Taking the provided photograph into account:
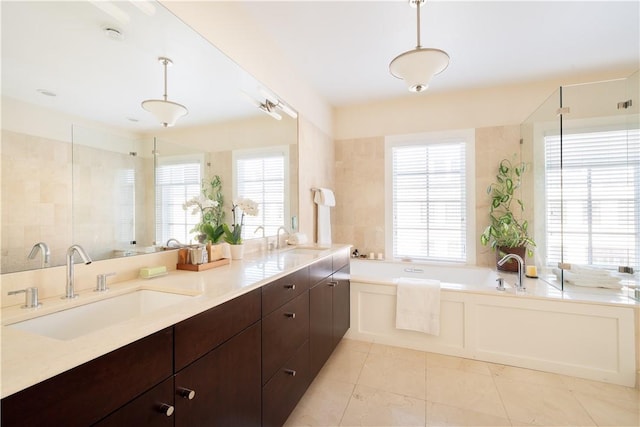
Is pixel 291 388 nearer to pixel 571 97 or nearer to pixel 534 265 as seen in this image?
pixel 534 265

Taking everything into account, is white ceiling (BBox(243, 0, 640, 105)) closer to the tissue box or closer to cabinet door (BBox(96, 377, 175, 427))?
the tissue box

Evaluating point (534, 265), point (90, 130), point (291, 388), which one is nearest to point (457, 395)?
point (291, 388)

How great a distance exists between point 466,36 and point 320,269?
2338 mm

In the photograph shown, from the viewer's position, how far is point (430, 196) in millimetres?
3580

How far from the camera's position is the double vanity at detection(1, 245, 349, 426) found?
60cm

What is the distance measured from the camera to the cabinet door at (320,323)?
1.86 meters

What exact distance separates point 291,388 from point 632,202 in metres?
2.99

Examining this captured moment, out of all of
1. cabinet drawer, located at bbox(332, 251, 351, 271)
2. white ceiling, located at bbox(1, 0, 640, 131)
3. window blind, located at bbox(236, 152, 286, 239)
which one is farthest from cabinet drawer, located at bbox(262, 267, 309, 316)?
white ceiling, located at bbox(1, 0, 640, 131)

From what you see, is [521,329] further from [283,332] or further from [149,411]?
[149,411]

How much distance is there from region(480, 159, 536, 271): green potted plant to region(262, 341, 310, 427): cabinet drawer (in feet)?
8.35

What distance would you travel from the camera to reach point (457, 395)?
1895 millimetres

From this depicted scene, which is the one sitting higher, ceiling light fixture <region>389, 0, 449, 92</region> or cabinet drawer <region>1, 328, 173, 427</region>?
ceiling light fixture <region>389, 0, 449, 92</region>

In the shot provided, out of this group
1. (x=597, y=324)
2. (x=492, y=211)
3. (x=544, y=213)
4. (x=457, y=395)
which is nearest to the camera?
(x=457, y=395)

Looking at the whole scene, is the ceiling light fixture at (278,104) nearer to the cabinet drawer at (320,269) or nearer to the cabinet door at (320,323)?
the cabinet drawer at (320,269)
